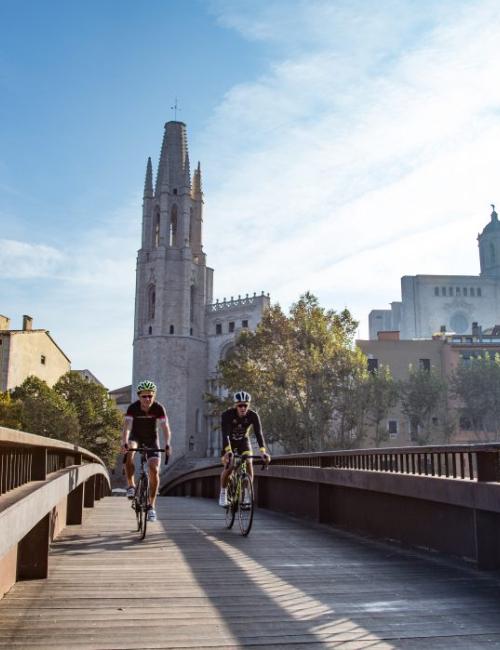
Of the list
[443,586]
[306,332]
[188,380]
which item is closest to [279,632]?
[443,586]

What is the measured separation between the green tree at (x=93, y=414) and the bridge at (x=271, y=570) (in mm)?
46158

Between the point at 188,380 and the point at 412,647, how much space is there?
83.3 meters

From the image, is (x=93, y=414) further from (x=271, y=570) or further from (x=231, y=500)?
(x=271, y=570)

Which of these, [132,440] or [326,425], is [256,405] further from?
[132,440]

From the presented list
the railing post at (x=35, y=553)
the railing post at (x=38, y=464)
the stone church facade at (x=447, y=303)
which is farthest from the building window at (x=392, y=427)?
the stone church facade at (x=447, y=303)

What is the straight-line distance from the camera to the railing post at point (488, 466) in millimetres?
6133

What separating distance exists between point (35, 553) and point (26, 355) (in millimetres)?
54134

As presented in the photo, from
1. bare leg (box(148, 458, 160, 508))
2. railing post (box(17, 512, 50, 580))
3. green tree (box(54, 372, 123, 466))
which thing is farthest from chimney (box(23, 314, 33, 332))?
railing post (box(17, 512, 50, 580))

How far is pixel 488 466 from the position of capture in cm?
616

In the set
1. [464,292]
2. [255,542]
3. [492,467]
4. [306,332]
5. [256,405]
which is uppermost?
[464,292]

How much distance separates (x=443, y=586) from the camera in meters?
5.74

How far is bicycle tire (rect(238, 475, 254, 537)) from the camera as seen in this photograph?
359 inches

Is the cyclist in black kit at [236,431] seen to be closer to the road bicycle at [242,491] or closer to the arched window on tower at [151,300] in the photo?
the road bicycle at [242,491]

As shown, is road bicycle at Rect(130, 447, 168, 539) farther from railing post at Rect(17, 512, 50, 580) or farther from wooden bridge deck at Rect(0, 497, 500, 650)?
railing post at Rect(17, 512, 50, 580)
